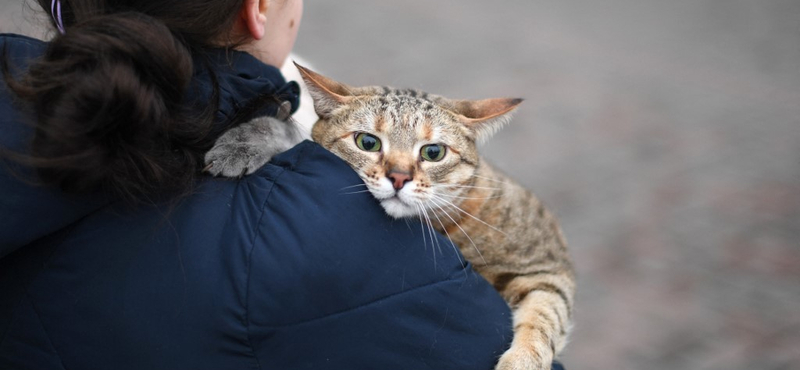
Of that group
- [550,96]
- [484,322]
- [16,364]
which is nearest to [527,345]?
[484,322]

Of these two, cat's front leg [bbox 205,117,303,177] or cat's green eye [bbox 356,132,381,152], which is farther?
cat's green eye [bbox 356,132,381,152]

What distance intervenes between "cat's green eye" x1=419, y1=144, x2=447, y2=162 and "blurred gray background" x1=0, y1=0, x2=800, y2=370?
3.91ft

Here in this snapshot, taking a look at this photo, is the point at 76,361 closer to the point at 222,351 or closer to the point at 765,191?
the point at 222,351

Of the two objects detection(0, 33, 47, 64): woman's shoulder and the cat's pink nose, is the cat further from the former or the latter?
detection(0, 33, 47, 64): woman's shoulder

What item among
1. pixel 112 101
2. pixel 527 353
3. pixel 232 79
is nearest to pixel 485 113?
pixel 527 353

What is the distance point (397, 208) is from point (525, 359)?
583 mm

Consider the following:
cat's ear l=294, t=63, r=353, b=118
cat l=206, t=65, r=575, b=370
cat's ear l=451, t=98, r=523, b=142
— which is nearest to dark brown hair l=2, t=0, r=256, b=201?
cat l=206, t=65, r=575, b=370

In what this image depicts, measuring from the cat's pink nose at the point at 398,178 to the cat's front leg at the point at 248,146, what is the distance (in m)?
0.33

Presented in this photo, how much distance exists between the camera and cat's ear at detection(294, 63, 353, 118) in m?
2.32

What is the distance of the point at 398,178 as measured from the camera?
2.17 meters

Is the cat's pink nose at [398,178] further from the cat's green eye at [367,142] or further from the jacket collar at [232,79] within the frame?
the jacket collar at [232,79]

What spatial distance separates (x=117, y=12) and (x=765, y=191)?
218 inches

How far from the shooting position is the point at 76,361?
162cm

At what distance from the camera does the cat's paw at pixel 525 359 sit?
198 cm
